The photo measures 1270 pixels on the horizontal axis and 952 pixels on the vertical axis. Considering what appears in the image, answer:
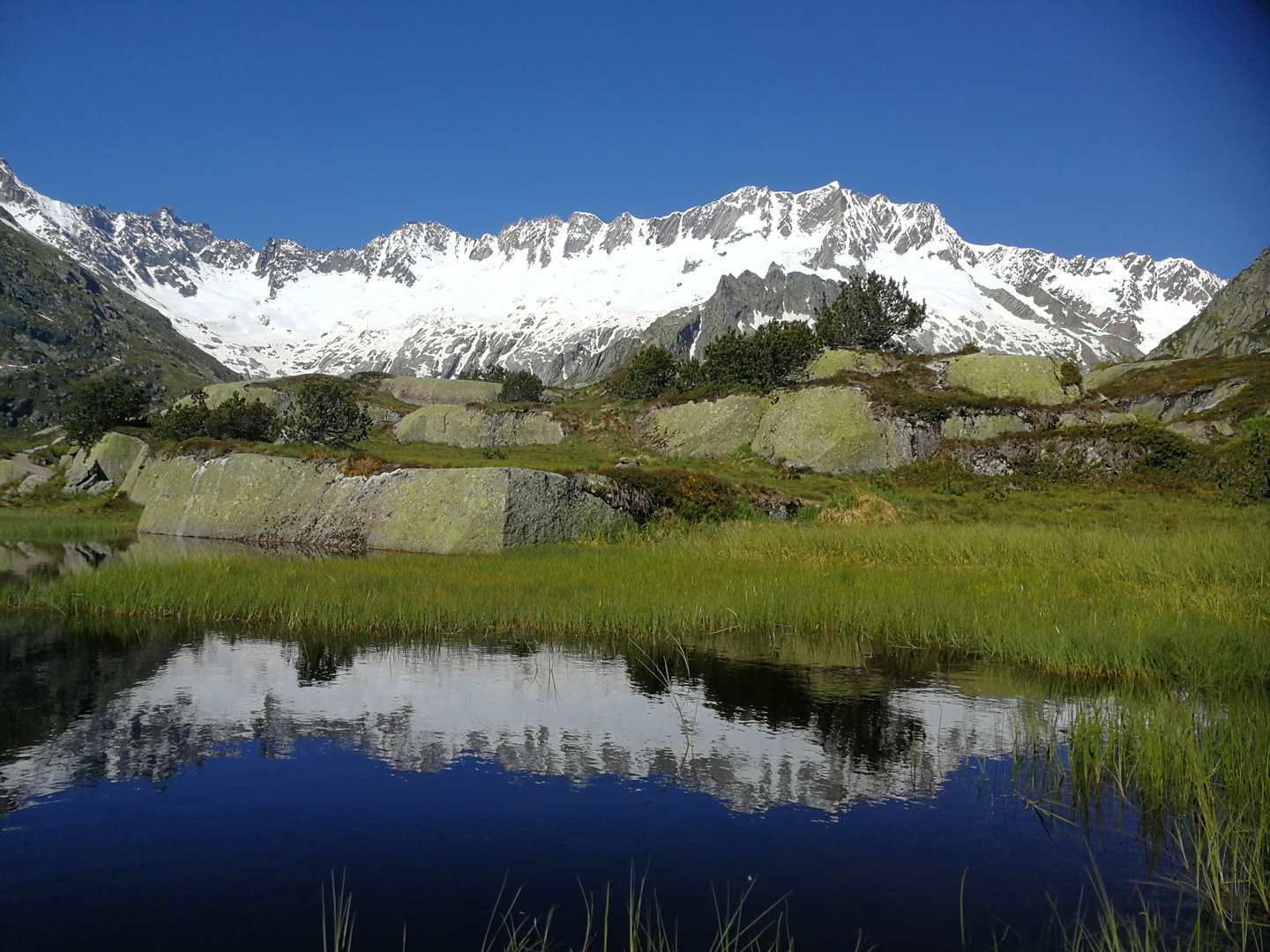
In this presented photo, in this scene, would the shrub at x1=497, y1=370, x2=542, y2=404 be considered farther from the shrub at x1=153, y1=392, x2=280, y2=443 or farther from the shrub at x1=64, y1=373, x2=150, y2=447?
the shrub at x1=153, y1=392, x2=280, y2=443

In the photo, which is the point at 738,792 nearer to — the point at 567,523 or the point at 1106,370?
the point at 567,523

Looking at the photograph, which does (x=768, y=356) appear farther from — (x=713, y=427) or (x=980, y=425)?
(x=980, y=425)

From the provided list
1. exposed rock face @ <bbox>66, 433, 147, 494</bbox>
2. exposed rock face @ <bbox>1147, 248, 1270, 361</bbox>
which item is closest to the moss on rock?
exposed rock face @ <bbox>66, 433, 147, 494</bbox>

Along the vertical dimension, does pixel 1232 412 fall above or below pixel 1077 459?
above

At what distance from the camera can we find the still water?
4762 mm

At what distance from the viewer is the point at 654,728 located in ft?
27.0

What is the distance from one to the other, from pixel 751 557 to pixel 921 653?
7779mm

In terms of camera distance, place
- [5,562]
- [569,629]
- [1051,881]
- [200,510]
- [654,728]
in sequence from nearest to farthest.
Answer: [1051,881]
[654,728]
[569,629]
[5,562]
[200,510]

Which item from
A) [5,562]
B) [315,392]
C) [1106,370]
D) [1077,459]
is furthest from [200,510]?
[1106,370]

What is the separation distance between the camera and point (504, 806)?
629cm

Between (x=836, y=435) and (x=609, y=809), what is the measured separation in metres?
33.9

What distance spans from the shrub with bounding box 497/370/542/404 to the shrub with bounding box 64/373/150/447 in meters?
28.3

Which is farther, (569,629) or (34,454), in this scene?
(34,454)

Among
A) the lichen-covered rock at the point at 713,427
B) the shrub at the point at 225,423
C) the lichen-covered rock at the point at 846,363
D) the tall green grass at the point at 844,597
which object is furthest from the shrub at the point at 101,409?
the lichen-covered rock at the point at 846,363
